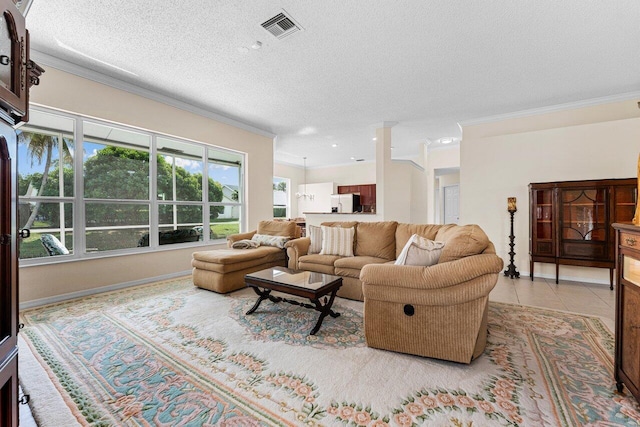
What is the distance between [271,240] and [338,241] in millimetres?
1131

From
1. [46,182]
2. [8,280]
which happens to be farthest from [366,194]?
[8,280]

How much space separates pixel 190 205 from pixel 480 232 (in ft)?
14.6

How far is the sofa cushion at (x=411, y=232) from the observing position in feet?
10.8

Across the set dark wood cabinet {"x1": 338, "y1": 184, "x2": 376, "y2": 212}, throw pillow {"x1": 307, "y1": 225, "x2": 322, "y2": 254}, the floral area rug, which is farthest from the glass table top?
dark wood cabinet {"x1": 338, "y1": 184, "x2": 376, "y2": 212}

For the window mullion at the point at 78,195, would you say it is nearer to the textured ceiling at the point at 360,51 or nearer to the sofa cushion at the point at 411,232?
the textured ceiling at the point at 360,51

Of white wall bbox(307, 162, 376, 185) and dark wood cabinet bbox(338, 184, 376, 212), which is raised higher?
white wall bbox(307, 162, 376, 185)

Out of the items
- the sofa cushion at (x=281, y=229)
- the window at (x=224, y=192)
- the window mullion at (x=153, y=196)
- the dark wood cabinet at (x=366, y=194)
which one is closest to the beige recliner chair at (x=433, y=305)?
the sofa cushion at (x=281, y=229)

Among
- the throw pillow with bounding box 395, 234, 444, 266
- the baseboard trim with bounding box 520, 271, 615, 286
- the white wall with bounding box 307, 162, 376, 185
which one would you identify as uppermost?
the white wall with bounding box 307, 162, 376, 185

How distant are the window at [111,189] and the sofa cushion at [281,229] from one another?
1.29m

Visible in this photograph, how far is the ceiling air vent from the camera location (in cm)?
250

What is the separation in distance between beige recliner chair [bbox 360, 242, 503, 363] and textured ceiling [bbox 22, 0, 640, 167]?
7.12ft

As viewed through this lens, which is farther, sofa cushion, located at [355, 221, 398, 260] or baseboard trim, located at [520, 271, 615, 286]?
baseboard trim, located at [520, 271, 615, 286]

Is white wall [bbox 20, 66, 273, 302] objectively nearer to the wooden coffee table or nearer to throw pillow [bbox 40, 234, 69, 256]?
throw pillow [bbox 40, 234, 69, 256]

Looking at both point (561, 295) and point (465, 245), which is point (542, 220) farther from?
point (465, 245)
